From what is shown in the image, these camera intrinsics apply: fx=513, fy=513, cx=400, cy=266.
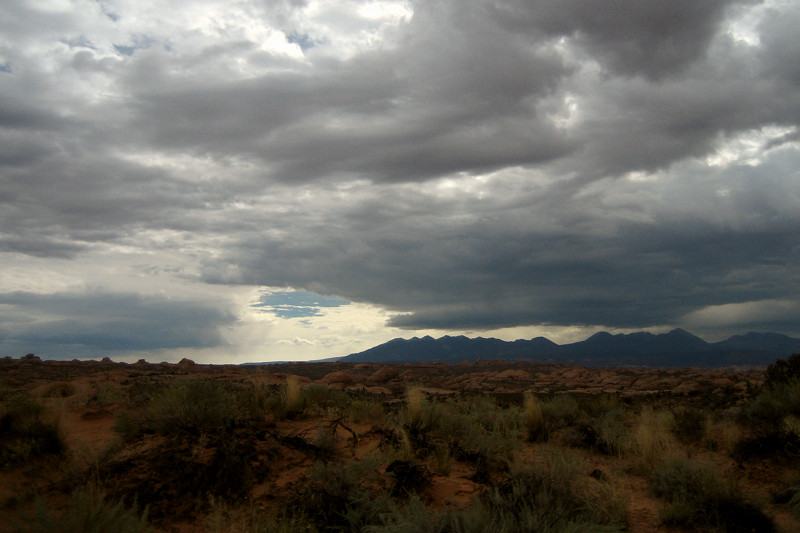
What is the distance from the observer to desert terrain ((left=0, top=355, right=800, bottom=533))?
261 inches

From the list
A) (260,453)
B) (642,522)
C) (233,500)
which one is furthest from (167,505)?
(642,522)

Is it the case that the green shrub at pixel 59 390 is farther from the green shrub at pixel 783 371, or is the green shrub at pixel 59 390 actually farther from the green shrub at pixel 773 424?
the green shrub at pixel 783 371

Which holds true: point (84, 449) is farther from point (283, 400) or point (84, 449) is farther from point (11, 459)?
point (283, 400)

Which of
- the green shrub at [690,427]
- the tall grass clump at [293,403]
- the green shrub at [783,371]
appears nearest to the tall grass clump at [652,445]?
the green shrub at [690,427]

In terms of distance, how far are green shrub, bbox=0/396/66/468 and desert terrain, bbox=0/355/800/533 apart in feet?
0.10

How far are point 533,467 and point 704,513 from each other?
2.90 m

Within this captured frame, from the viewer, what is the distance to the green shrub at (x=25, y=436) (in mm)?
8695

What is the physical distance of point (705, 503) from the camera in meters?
8.33

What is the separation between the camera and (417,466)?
8734 millimetres

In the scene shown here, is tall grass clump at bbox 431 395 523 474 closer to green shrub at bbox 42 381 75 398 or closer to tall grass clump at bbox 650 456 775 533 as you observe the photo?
tall grass clump at bbox 650 456 775 533

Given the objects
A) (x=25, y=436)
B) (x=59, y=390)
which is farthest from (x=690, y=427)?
(x=59, y=390)

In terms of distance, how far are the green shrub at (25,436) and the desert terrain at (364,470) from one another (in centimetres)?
3

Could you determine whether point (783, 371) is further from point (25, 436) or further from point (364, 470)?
point (25, 436)

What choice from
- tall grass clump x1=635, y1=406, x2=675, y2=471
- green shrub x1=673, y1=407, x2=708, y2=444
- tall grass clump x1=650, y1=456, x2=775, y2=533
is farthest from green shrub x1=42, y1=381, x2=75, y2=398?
green shrub x1=673, y1=407, x2=708, y2=444
